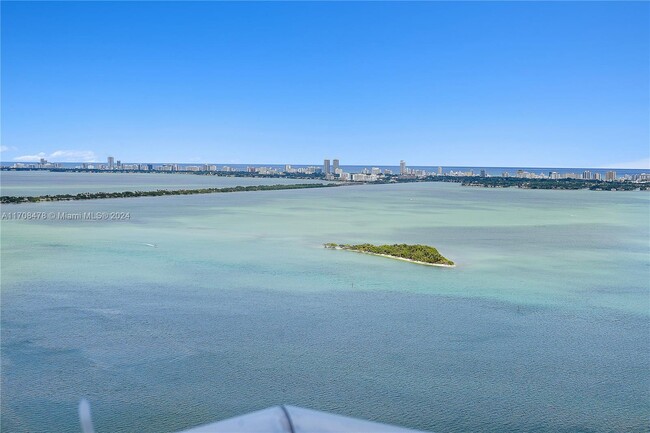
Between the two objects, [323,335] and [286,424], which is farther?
[323,335]

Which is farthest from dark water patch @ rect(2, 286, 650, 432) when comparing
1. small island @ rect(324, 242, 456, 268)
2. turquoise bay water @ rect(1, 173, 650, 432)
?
small island @ rect(324, 242, 456, 268)

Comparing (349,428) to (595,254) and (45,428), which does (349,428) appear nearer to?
(45,428)

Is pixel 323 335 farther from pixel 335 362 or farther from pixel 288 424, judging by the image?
pixel 288 424

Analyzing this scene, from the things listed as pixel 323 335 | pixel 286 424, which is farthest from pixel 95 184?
pixel 286 424

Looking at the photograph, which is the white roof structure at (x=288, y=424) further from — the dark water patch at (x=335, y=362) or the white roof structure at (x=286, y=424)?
the dark water patch at (x=335, y=362)

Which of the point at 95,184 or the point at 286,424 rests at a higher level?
the point at 286,424

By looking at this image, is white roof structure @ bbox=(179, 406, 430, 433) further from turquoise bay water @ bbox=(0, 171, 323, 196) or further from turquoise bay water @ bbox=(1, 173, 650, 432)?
turquoise bay water @ bbox=(0, 171, 323, 196)

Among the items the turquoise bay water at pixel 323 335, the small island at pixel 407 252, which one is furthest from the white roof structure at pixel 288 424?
the small island at pixel 407 252

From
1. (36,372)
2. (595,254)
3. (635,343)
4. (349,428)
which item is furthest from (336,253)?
(349,428)
